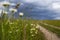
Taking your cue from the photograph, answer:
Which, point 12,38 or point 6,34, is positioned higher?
point 6,34

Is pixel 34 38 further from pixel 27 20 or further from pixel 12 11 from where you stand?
pixel 12 11

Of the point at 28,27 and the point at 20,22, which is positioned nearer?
the point at 28,27

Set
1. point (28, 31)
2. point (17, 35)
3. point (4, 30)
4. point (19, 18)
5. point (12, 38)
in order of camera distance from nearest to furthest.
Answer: point (4, 30)
point (12, 38)
point (17, 35)
point (28, 31)
point (19, 18)

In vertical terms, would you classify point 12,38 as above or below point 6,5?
below

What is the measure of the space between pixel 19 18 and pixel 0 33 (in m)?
2.51

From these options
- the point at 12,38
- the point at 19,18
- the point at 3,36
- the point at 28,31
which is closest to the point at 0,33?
the point at 3,36

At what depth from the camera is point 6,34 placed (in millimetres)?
5387

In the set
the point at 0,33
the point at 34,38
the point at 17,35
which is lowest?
the point at 34,38

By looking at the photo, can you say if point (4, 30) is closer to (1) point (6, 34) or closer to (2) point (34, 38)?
(1) point (6, 34)

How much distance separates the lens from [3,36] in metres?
5.38

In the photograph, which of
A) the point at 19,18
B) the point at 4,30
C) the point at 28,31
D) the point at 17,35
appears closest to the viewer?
the point at 4,30

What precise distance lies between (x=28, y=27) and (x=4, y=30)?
2224mm

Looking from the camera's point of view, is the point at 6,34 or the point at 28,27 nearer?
Result: the point at 6,34

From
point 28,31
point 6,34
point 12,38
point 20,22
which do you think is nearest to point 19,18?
point 20,22
